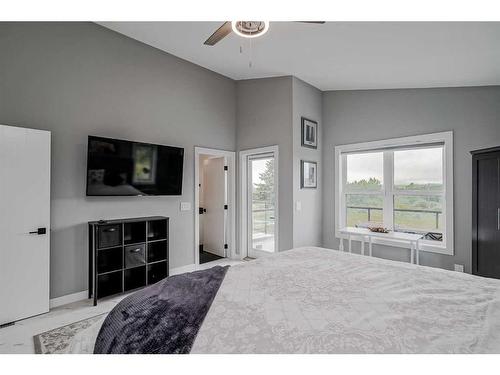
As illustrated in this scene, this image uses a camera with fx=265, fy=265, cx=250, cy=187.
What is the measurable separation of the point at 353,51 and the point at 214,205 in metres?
3.44

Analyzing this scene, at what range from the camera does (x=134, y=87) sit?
142 inches

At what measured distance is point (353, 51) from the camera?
2977 millimetres

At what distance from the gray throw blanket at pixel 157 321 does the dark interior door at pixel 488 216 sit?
283 centimetres

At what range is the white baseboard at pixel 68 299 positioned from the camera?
2.90 meters

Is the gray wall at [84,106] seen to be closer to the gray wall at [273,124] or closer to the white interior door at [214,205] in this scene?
the white interior door at [214,205]

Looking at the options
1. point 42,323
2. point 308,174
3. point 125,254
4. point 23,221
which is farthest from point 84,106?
point 308,174

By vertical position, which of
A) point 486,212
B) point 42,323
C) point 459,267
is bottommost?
point 42,323

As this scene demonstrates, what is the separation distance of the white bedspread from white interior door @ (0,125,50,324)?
219 centimetres

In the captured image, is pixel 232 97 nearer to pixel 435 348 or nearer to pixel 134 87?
pixel 134 87

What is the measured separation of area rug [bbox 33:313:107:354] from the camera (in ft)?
6.88

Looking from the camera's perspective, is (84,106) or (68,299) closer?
(68,299)

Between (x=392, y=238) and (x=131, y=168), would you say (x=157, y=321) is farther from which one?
(x=392, y=238)

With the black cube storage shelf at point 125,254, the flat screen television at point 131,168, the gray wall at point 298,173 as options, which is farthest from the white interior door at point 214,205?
the black cube storage shelf at point 125,254
